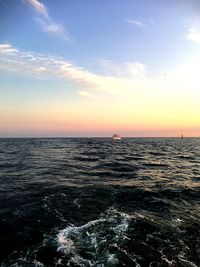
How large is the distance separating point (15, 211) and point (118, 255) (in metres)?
6.38

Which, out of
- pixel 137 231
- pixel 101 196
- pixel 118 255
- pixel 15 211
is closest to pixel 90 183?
pixel 101 196

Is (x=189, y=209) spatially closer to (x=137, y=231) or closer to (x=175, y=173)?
(x=137, y=231)

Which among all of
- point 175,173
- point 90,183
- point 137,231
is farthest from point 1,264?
point 175,173

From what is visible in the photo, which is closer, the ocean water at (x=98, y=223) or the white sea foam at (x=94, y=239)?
the white sea foam at (x=94, y=239)

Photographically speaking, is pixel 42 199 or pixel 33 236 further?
pixel 42 199

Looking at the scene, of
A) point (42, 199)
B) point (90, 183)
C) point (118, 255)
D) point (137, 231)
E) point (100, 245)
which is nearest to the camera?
point (118, 255)

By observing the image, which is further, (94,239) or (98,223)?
(98,223)

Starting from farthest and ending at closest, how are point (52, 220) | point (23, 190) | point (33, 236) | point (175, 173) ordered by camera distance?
point (175, 173), point (23, 190), point (52, 220), point (33, 236)

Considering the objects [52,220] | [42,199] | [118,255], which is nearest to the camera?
[118,255]

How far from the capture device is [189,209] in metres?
14.2

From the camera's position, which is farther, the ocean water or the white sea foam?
the ocean water

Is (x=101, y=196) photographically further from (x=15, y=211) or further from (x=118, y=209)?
(x=15, y=211)

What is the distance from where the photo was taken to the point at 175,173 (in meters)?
25.8

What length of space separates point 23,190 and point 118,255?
10.1 metres
